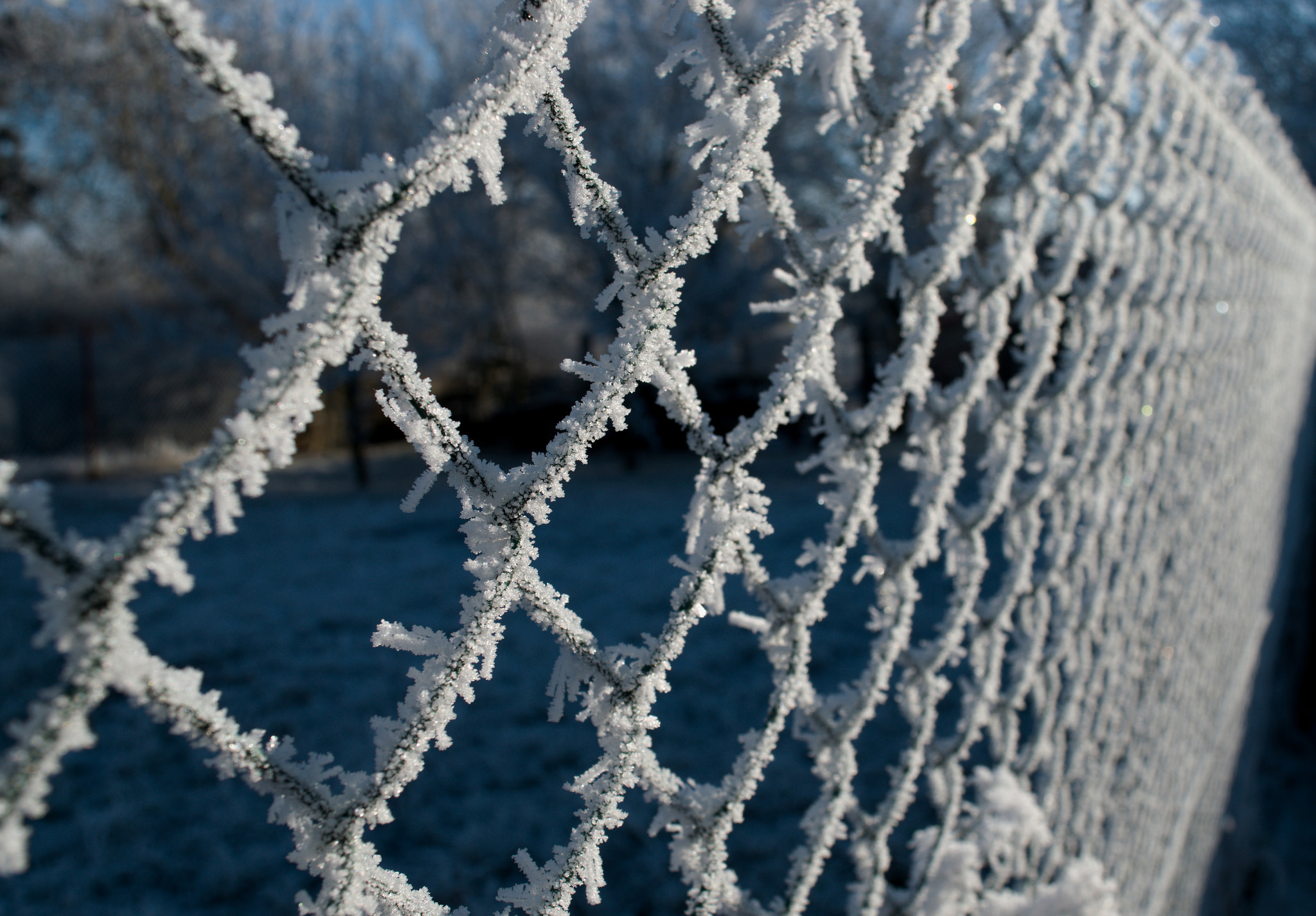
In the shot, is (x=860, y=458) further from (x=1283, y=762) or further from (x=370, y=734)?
(x=1283, y=762)

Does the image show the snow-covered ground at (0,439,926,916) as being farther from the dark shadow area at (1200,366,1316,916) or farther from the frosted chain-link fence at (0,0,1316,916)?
the dark shadow area at (1200,366,1316,916)

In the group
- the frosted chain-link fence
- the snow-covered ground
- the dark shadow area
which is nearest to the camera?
the frosted chain-link fence

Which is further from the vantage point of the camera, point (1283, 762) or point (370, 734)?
point (1283, 762)

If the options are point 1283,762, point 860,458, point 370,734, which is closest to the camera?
point 860,458

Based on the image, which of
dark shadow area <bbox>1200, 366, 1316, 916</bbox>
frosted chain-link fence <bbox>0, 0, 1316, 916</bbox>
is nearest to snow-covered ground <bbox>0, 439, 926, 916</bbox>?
frosted chain-link fence <bbox>0, 0, 1316, 916</bbox>

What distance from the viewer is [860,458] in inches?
31.9

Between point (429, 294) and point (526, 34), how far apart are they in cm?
1009

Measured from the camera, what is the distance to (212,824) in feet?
6.84

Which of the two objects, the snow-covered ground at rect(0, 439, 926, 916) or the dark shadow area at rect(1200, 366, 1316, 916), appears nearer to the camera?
the snow-covered ground at rect(0, 439, 926, 916)

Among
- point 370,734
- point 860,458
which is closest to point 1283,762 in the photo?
point 370,734

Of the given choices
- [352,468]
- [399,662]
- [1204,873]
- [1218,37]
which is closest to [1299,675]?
[1204,873]

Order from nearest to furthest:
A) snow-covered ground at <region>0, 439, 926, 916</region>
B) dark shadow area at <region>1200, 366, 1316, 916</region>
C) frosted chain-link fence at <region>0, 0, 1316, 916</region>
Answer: frosted chain-link fence at <region>0, 0, 1316, 916</region>, snow-covered ground at <region>0, 439, 926, 916</region>, dark shadow area at <region>1200, 366, 1316, 916</region>

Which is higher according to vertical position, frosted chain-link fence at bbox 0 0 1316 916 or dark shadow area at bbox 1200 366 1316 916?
frosted chain-link fence at bbox 0 0 1316 916

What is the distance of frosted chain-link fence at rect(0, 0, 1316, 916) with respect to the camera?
406 millimetres
